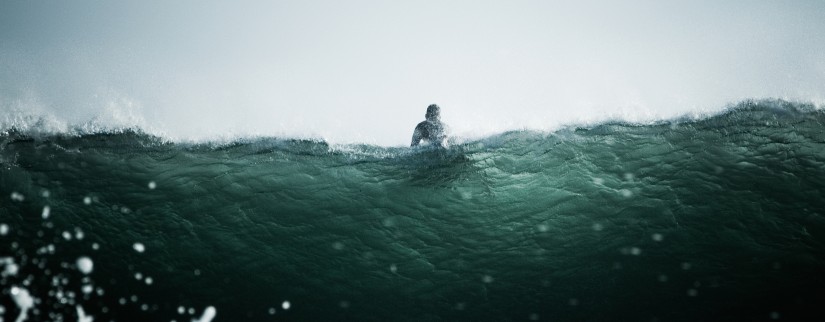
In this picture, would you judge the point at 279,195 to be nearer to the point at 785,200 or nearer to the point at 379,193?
the point at 379,193

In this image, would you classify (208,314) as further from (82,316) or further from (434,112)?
(434,112)

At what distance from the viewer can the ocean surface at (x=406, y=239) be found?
8.90m

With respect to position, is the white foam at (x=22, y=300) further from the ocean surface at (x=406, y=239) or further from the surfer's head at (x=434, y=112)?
the surfer's head at (x=434, y=112)

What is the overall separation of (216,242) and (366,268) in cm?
355

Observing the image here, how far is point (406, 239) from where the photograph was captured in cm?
964

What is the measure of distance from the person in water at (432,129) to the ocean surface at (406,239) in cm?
112

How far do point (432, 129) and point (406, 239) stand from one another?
3.45 meters

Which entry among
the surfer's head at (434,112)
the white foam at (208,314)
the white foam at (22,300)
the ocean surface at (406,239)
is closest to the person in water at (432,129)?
the surfer's head at (434,112)

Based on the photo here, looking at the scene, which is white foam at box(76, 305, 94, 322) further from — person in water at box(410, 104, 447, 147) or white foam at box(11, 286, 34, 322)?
person in water at box(410, 104, 447, 147)

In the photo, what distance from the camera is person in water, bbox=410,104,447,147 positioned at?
→ 38.0 feet

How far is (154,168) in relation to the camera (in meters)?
10.7

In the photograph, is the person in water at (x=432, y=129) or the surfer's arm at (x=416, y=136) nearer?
the person in water at (x=432, y=129)

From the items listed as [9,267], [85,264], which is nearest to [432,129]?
[85,264]

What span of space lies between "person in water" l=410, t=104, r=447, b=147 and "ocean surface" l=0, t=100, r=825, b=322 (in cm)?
112
